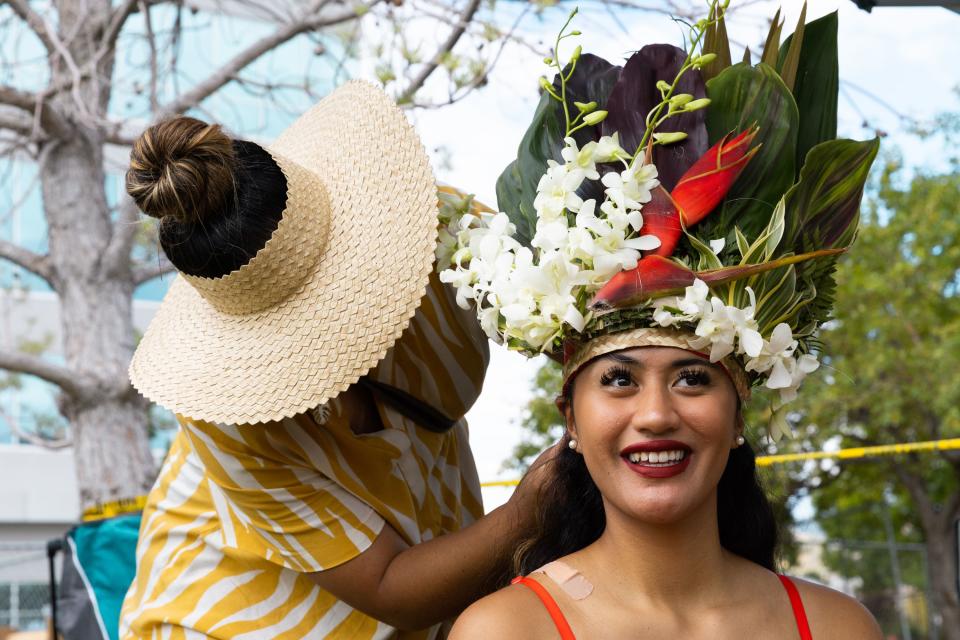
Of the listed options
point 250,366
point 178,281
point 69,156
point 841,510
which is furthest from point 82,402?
point 841,510

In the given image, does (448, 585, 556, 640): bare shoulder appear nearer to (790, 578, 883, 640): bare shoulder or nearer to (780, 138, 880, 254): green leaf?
(790, 578, 883, 640): bare shoulder

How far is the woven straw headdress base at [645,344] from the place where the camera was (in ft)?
6.45

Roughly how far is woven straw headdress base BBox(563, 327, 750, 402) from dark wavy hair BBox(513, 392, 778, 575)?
30 cm

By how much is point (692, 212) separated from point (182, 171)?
872mm

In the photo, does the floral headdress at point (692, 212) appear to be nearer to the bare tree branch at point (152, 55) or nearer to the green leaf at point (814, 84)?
the green leaf at point (814, 84)

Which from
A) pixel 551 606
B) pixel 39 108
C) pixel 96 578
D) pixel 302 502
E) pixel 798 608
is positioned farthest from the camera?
pixel 39 108

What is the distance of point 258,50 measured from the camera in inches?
267

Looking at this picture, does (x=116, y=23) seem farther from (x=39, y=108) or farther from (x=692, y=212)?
(x=692, y=212)

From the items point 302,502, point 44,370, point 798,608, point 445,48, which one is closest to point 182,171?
point 302,502

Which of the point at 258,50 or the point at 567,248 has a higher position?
the point at 258,50

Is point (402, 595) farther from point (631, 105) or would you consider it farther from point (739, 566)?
point (631, 105)

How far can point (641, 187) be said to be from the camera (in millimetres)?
1992

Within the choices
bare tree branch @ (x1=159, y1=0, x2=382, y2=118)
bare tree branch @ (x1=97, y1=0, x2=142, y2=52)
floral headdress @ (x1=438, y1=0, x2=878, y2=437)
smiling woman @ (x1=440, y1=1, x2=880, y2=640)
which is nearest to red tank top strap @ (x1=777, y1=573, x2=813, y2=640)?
smiling woman @ (x1=440, y1=1, x2=880, y2=640)

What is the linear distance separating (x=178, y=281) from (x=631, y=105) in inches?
46.8
